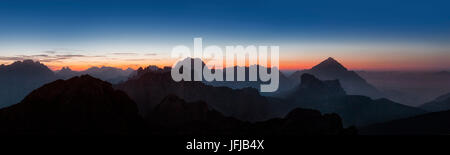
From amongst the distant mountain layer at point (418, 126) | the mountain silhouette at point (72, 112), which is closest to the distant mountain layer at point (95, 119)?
the mountain silhouette at point (72, 112)

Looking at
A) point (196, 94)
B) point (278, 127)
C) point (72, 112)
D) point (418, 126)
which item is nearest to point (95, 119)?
point (72, 112)

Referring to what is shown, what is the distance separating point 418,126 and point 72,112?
123188mm

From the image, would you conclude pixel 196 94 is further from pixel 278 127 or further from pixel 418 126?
pixel 418 126

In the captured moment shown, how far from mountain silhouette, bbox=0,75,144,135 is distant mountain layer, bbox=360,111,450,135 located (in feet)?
325

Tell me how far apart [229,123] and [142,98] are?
8145cm

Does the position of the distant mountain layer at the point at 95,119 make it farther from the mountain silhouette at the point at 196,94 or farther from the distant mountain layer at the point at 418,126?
the mountain silhouette at the point at 196,94

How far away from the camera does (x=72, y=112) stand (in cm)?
6556

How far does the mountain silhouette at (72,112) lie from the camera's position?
61.0 meters

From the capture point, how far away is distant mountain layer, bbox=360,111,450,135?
104 meters

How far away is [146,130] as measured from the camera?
7400cm

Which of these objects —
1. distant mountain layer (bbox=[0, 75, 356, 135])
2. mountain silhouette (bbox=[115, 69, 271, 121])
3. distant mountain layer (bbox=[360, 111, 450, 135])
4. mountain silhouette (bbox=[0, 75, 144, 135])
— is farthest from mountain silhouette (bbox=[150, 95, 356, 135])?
mountain silhouette (bbox=[115, 69, 271, 121])

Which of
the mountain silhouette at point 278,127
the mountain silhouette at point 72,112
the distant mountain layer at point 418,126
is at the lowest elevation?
the distant mountain layer at point 418,126

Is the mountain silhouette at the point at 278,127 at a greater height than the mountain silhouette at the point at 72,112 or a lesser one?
lesser

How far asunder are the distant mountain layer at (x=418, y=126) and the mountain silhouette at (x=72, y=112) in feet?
325
